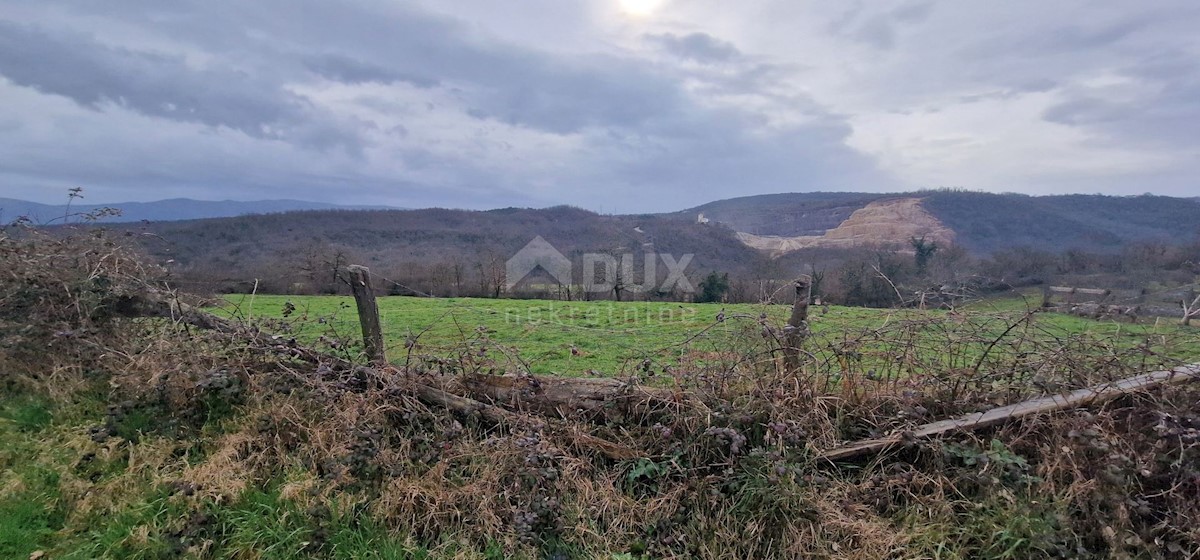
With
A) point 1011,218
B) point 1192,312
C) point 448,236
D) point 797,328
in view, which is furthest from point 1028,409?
point 1011,218

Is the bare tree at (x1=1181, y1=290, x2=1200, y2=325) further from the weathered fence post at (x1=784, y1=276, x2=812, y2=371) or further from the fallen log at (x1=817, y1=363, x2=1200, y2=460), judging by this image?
the weathered fence post at (x1=784, y1=276, x2=812, y2=371)

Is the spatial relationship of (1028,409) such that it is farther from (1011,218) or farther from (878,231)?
(1011,218)

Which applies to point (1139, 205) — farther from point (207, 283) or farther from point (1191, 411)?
point (207, 283)

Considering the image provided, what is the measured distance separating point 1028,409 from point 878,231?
68064mm

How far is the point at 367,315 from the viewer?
13.7ft

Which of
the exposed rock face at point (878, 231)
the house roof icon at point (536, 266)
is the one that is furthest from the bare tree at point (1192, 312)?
the exposed rock face at point (878, 231)

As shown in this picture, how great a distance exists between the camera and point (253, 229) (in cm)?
5956

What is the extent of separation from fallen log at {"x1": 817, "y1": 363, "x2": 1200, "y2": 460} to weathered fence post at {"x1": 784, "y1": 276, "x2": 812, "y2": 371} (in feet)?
2.14

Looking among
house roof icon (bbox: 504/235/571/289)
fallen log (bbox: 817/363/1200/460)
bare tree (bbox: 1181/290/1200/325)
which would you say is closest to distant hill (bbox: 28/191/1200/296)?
house roof icon (bbox: 504/235/571/289)

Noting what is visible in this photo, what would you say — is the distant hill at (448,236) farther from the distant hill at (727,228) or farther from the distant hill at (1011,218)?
the distant hill at (1011,218)

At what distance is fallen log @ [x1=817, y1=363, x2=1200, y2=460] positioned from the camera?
10.6ft

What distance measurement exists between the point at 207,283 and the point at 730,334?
4.94 meters

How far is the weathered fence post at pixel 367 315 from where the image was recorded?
163 inches

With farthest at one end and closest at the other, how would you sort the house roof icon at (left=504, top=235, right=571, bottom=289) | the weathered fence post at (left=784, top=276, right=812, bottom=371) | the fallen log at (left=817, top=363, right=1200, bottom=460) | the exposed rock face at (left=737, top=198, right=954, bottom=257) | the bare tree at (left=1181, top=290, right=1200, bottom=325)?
the exposed rock face at (left=737, top=198, right=954, bottom=257)
the house roof icon at (left=504, top=235, right=571, bottom=289)
the bare tree at (left=1181, top=290, right=1200, bottom=325)
the weathered fence post at (left=784, top=276, right=812, bottom=371)
the fallen log at (left=817, top=363, right=1200, bottom=460)
